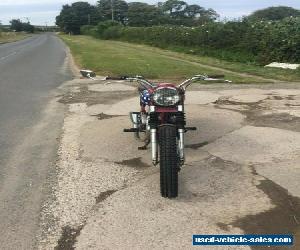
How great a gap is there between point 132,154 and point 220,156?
1349 millimetres

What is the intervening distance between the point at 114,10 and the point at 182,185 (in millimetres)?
115385

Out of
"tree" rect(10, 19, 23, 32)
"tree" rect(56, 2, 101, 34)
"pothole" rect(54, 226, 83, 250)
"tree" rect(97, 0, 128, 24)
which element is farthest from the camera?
"tree" rect(10, 19, 23, 32)

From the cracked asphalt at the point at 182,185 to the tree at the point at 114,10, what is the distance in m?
96.3

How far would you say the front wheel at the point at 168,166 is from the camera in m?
4.85

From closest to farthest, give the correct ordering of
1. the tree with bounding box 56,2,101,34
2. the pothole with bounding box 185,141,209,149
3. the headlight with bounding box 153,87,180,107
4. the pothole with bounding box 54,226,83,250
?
the pothole with bounding box 54,226,83,250, the headlight with bounding box 153,87,180,107, the pothole with bounding box 185,141,209,149, the tree with bounding box 56,2,101,34

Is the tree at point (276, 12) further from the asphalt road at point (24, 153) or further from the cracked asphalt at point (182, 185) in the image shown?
the cracked asphalt at point (182, 185)

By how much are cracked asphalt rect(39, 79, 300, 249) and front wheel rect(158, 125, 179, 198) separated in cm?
13

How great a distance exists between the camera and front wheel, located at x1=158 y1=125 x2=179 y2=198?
4.85m

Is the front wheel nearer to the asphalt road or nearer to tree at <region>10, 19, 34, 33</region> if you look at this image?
the asphalt road

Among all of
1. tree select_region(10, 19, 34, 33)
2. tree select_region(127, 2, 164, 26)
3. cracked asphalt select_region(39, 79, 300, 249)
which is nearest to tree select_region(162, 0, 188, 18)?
tree select_region(127, 2, 164, 26)

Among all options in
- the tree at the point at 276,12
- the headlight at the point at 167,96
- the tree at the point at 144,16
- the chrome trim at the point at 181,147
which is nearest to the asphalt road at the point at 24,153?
the chrome trim at the point at 181,147

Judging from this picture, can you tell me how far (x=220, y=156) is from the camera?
6.49 meters

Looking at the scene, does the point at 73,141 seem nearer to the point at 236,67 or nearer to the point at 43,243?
the point at 43,243

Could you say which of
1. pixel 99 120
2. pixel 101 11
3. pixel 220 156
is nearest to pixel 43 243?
pixel 220 156
